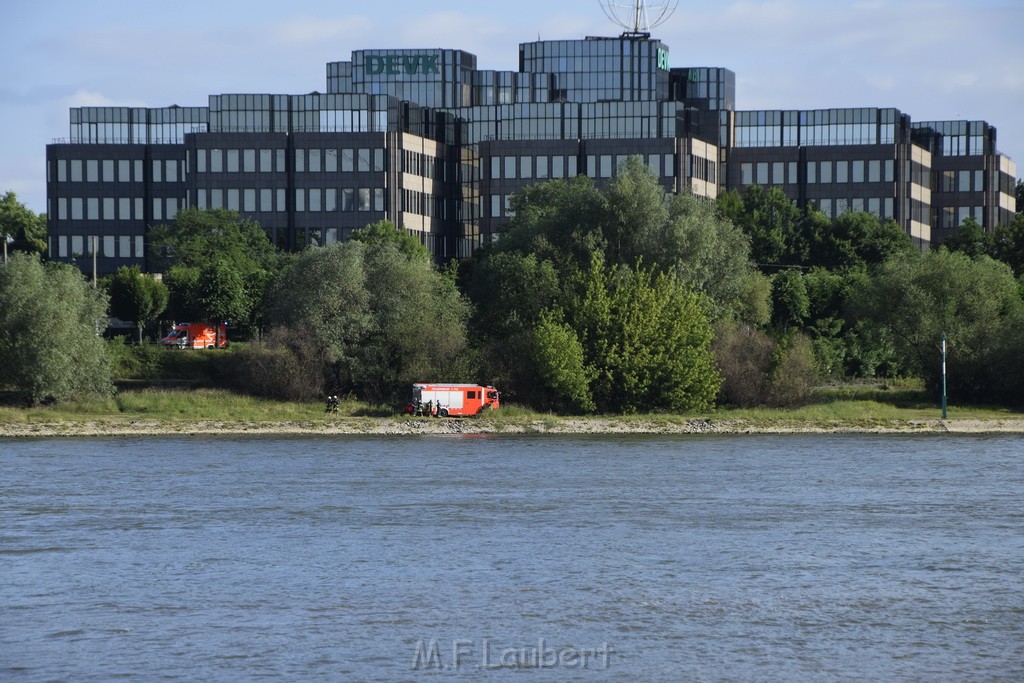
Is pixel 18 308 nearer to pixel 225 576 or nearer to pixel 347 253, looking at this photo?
pixel 347 253

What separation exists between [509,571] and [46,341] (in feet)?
194

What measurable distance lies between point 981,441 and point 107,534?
188ft

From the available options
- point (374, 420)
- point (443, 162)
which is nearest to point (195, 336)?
point (374, 420)

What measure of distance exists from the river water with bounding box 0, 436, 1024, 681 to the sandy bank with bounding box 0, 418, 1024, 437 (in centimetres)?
1894

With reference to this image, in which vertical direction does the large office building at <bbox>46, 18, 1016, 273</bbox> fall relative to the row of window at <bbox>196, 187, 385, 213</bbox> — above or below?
above

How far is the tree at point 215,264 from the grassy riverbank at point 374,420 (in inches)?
844

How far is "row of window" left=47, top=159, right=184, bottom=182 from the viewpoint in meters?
172

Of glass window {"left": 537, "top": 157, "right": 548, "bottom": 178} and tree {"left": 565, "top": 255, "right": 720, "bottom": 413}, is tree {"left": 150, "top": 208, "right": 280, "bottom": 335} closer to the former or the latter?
glass window {"left": 537, "top": 157, "right": 548, "bottom": 178}

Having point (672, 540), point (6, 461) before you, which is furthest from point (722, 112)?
point (672, 540)

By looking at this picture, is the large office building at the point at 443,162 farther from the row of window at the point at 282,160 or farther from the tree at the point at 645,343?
the tree at the point at 645,343

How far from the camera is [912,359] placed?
337 feet

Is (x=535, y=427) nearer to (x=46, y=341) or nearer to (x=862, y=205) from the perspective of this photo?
(x=46, y=341)

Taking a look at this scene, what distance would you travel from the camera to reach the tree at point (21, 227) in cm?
18650

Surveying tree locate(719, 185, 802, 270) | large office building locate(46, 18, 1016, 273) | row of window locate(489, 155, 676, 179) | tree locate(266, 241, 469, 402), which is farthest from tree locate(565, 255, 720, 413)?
row of window locate(489, 155, 676, 179)
